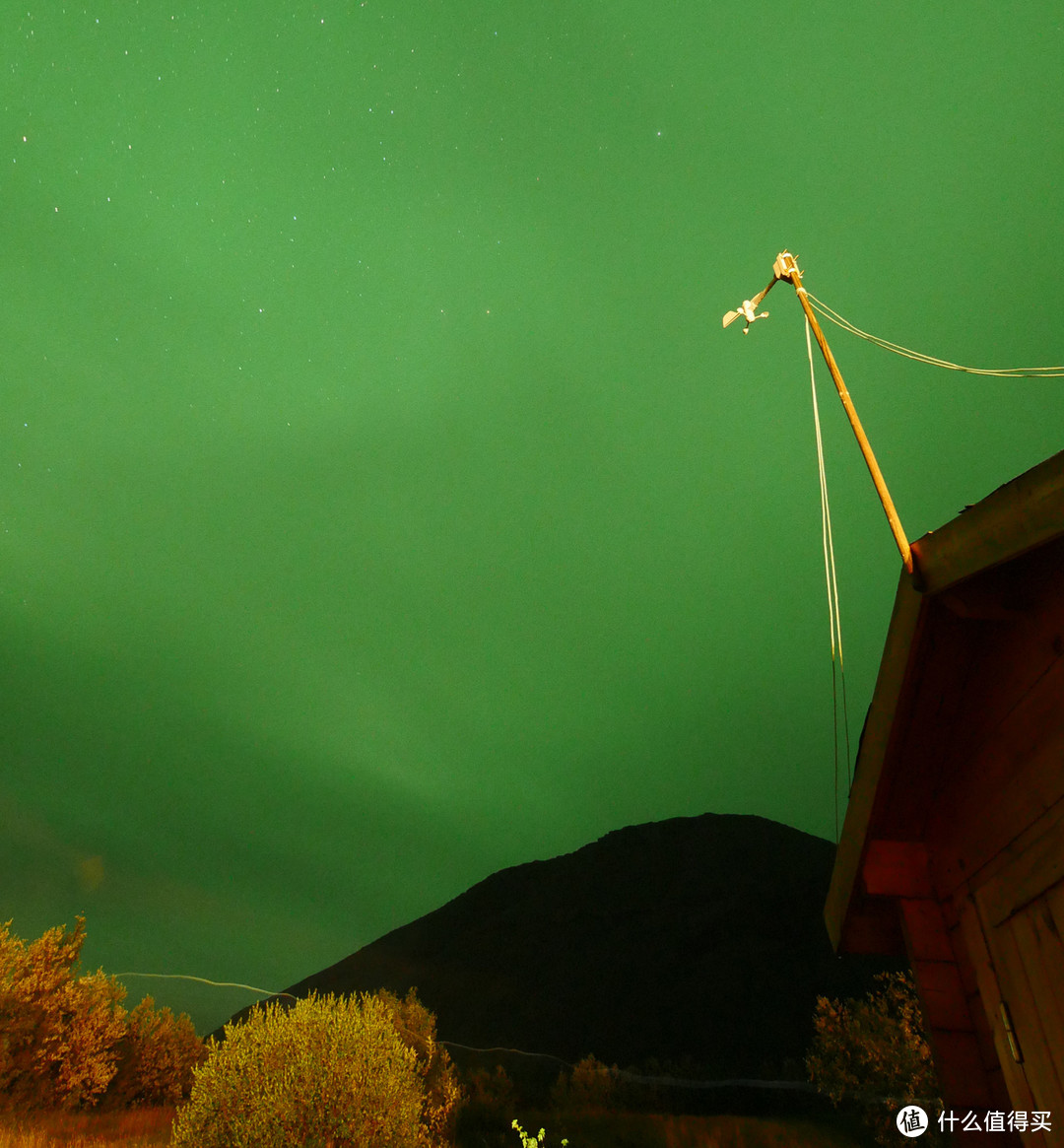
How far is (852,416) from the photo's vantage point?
5520 millimetres

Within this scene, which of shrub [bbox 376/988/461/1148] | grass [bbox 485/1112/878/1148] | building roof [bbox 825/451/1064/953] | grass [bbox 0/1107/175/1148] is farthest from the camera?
grass [bbox 485/1112/878/1148]

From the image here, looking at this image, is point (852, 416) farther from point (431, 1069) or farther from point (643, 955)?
point (643, 955)

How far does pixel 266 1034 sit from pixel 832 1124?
109 ft

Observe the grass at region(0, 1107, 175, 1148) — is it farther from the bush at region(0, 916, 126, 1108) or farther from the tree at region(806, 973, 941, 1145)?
the tree at region(806, 973, 941, 1145)

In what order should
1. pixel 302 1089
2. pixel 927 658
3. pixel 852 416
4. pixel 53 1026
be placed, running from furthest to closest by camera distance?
pixel 53 1026 < pixel 302 1089 < pixel 852 416 < pixel 927 658

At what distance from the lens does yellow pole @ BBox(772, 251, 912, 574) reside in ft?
14.5

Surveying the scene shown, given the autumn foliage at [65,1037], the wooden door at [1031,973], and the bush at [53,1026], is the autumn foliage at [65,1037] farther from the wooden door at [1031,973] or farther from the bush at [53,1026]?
the wooden door at [1031,973]

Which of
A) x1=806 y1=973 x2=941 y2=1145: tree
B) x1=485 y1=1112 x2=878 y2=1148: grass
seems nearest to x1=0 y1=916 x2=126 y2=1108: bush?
x1=485 y1=1112 x2=878 y2=1148: grass

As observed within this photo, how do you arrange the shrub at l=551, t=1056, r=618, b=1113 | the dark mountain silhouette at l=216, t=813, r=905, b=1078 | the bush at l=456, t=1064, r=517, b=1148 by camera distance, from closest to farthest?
the bush at l=456, t=1064, r=517, b=1148, the shrub at l=551, t=1056, r=618, b=1113, the dark mountain silhouette at l=216, t=813, r=905, b=1078

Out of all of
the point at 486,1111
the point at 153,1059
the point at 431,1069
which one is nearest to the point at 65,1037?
the point at 153,1059

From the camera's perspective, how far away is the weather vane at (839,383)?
4.50 meters

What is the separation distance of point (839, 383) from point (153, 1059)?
144 feet

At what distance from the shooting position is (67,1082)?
27.8 meters

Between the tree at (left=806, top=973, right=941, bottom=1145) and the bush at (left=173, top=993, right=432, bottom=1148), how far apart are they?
17.4m
